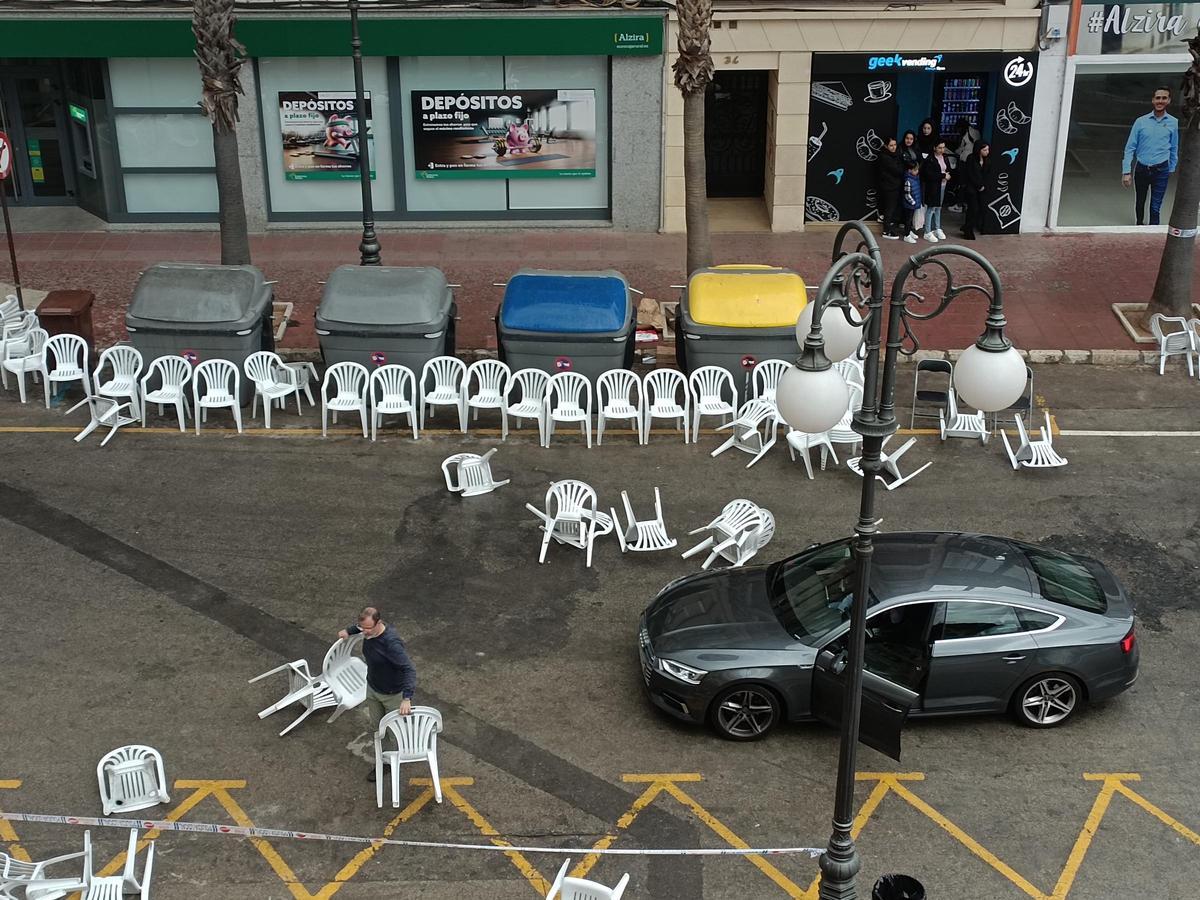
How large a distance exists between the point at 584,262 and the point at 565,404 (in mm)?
6421

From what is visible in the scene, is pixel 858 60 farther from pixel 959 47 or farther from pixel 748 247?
pixel 748 247

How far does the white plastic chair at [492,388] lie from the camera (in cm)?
1573

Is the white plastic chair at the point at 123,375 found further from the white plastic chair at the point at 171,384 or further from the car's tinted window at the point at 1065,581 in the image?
the car's tinted window at the point at 1065,581

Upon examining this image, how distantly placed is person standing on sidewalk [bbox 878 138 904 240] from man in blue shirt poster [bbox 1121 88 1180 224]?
3.44m

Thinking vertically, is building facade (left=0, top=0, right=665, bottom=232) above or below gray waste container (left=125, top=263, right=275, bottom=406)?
above

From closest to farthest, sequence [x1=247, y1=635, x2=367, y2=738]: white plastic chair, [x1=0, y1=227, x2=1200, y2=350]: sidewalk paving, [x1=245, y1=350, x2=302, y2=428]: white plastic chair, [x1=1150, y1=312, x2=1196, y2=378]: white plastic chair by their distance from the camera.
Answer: [x1=247, y1=635, x2=367, y2=738]: white plastic chair → [x1=245, y1=350, x2=302, y2=428]: white plastic chair → [x1=1150, y1=312, x2=1196, y2=378]: white plastic chair → [x1=0, y1=227, x2=1200, y2=350]: sidewalk paving

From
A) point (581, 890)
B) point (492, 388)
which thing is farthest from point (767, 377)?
point (581, 890)

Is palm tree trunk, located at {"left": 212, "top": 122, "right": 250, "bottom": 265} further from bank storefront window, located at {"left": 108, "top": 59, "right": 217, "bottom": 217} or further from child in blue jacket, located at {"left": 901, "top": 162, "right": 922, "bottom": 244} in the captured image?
child in blue jacket, located at {"left": 901, "top": 162, "right": 922, "bottom": 244}

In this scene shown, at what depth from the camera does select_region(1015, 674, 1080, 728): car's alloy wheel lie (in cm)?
1070

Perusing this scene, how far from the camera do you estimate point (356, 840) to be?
970 centimetres

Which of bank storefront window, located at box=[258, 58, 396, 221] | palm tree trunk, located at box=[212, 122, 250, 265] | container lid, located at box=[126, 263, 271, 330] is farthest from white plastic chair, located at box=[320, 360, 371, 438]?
bank storefront window, located at box=[258, 58, 396, 221]

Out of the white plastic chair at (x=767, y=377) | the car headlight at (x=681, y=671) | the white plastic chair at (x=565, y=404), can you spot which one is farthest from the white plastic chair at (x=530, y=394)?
the car headlight at (x=681, y=671)

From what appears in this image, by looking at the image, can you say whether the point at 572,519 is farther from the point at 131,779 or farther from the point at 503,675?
the point at 131,779

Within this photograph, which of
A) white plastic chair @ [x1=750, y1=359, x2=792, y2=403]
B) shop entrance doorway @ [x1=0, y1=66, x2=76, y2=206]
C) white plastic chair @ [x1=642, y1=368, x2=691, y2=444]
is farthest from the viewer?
shop entrance doorway @ [x1=0, y1=66, x2=76, y2=206]
